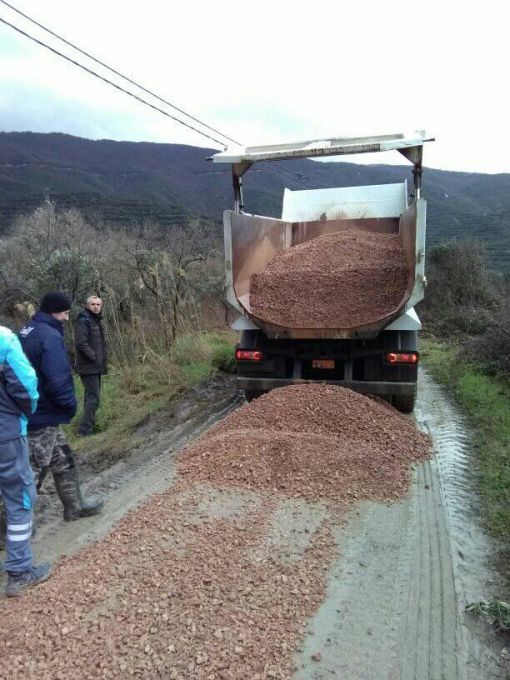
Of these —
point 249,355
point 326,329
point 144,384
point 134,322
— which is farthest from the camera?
point 134,322

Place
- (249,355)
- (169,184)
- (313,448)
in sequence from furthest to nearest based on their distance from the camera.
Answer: (169,184) < (249,355) < (313,448)

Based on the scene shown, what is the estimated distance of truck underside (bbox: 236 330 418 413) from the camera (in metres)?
5.95

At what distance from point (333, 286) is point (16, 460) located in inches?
162

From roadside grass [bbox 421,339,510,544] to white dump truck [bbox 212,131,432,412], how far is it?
94 cm

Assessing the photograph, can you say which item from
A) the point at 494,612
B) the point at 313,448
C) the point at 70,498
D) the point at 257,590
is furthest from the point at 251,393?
the point at 494,612

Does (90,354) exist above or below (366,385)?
above

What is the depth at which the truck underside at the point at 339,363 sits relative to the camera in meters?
5.95

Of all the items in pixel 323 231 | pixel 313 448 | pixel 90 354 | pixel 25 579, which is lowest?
pixel 25 579

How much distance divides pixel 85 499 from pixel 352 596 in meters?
2.23

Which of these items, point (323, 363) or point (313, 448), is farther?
point (323, 363)

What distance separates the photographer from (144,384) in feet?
27.5

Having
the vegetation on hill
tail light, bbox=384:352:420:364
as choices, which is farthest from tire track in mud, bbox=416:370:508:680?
the vegetation on hill

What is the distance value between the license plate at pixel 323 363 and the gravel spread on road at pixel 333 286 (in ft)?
1.55

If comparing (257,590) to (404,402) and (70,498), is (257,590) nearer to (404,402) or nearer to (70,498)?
(70,498)
